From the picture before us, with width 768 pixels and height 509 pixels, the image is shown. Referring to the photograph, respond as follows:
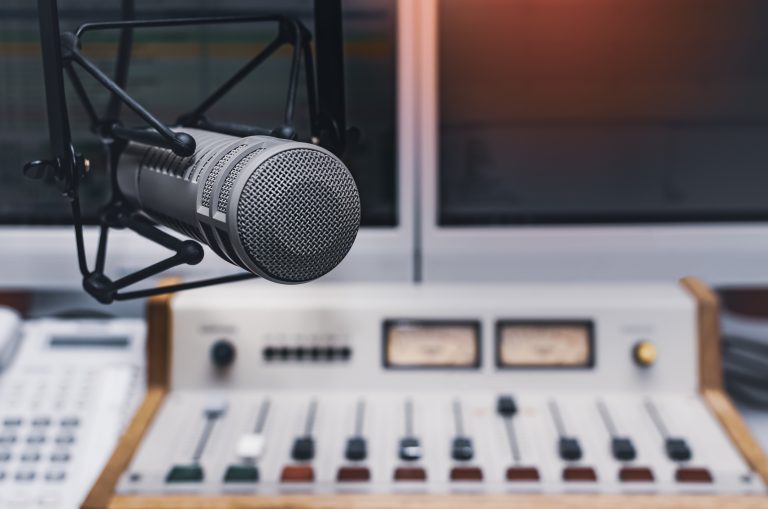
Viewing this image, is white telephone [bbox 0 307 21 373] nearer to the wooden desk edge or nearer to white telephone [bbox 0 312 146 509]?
white telephone [bbox 0 312 146 509]

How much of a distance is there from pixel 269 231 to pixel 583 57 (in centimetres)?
100

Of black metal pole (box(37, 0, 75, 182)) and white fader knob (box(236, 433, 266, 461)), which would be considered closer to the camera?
black metal pole (box(37, 0, 75, 182))

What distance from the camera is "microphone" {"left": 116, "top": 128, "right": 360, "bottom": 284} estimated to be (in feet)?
1.77

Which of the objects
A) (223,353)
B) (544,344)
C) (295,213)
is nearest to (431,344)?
(544,344)

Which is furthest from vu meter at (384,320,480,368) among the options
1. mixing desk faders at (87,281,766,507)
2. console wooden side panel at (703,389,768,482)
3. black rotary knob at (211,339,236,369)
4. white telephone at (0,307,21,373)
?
white telephone at (0,307,21,373)

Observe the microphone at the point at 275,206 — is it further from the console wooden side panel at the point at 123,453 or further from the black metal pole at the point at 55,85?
the console wooden side panel at the point at 123,453

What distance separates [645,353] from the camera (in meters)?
1.17

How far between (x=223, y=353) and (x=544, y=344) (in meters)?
0.45

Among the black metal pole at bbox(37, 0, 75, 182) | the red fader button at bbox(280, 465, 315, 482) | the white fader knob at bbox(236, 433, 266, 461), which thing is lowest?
the red fader button at bbox(280, 465, 315, 482)

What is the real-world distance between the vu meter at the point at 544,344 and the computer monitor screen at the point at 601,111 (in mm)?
286

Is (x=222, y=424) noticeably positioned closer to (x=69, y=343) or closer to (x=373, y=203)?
(x=69, y=343)

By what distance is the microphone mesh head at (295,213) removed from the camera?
0.54 meters

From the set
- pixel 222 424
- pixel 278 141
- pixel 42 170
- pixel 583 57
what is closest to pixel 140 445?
pixel 222 424

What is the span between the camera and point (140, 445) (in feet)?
3.43
